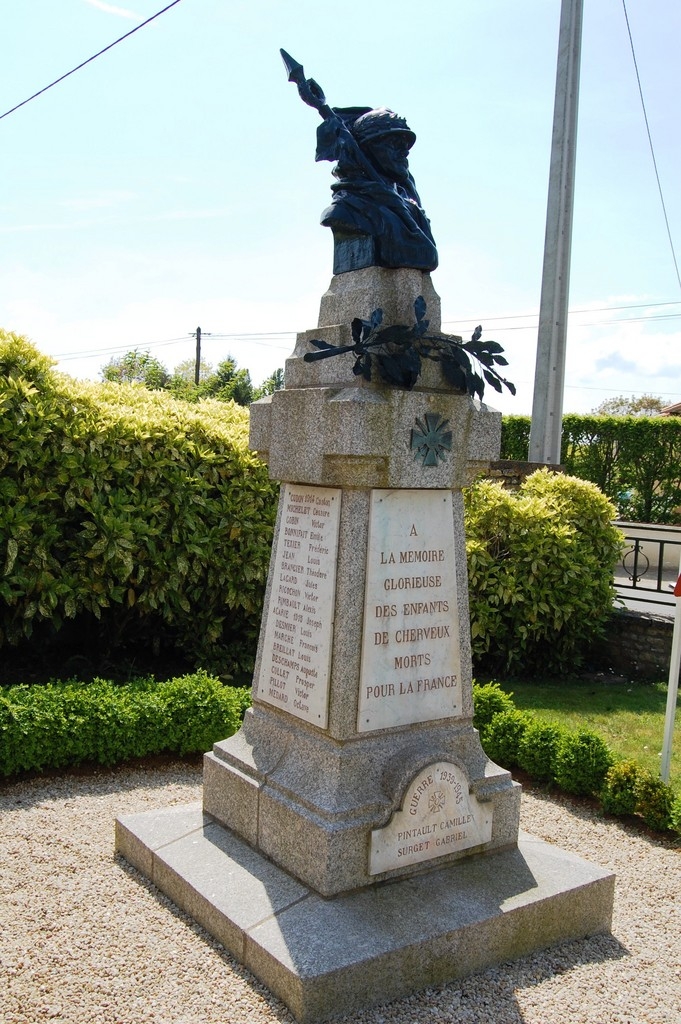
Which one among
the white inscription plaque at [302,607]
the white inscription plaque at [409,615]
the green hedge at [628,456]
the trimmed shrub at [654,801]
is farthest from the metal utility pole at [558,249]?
the green hedge at [628,456]

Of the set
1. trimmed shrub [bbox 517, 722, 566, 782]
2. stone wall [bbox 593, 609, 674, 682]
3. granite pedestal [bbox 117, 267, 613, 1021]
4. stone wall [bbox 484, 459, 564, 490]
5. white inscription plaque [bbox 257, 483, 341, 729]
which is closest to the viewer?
granite pedestal [bbox 117, 267, 613, 1021]

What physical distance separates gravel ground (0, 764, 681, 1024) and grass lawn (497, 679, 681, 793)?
57.1 inches

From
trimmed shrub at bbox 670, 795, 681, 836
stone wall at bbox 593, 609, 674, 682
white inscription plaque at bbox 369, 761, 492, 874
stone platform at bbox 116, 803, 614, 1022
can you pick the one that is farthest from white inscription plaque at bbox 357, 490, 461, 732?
stone wall at bbox 593, 609, 674, 682

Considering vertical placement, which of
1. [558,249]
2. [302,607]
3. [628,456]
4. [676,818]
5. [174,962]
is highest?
[558,249]

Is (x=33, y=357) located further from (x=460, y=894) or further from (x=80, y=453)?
(x=460, y=894)

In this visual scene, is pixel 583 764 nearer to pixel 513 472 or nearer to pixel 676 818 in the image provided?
pixel 676 818

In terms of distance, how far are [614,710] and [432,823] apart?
3679 millimetres

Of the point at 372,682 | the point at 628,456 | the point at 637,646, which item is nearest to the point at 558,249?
the point at 637,646

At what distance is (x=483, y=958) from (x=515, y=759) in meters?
2.30

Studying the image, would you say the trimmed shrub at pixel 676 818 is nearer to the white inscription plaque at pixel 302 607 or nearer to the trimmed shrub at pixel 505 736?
the trimmed shrub at pixel 505 736

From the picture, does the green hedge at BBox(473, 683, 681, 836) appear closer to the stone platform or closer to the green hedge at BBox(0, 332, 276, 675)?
the stone platform

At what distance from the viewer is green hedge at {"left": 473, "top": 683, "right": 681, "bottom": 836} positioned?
4.86m

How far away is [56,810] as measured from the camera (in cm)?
473

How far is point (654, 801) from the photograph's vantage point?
4.84 metres
